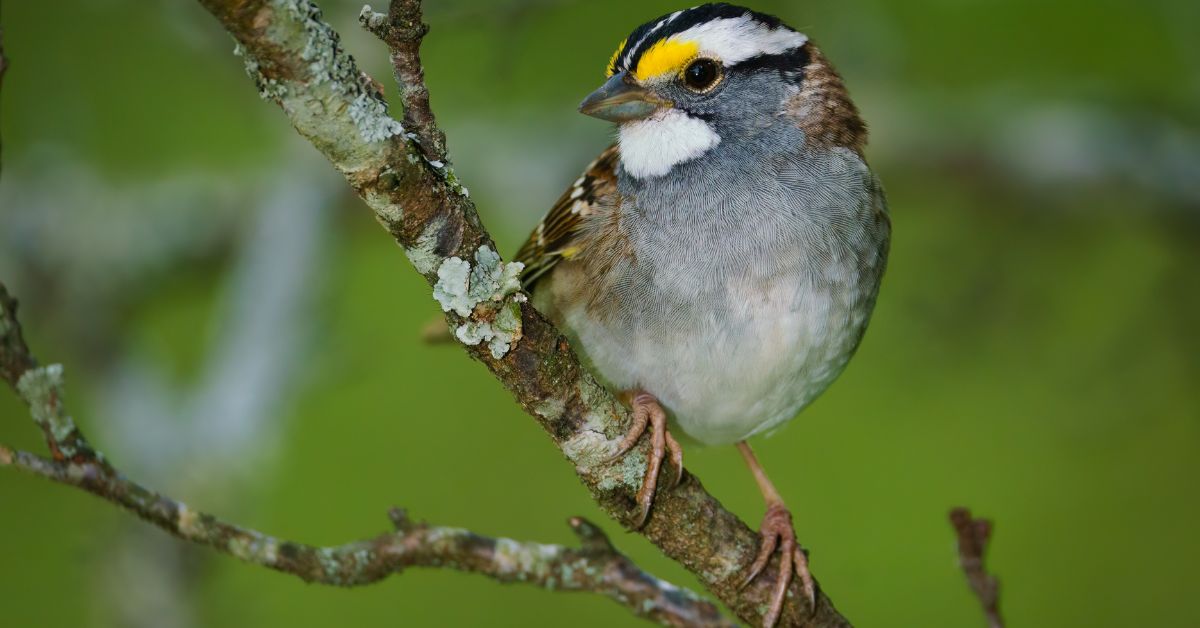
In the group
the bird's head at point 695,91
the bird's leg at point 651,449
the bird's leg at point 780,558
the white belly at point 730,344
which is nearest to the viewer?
the bird's leg at point 651,449

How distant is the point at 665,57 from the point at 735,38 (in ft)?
0.65

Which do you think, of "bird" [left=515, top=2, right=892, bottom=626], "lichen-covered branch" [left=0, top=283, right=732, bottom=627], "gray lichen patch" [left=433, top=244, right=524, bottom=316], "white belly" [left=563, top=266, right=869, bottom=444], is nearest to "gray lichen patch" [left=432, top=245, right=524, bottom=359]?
"gray lichen patch" [left=433, top=244, right=524, bottom=316]

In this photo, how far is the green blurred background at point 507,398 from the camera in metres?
4.05

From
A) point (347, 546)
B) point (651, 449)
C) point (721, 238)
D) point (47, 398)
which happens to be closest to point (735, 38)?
point (721, 238)

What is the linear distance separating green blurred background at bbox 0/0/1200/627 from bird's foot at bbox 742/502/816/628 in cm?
151

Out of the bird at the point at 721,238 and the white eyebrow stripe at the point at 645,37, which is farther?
the white eyebrow stripe at the point at 645,37

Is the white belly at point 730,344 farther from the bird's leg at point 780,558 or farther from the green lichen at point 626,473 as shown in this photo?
the green lichen at point 626,473

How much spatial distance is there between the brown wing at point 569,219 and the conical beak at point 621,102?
19 centimetres

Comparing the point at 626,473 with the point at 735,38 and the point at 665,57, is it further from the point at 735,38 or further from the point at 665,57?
the point at 735,38

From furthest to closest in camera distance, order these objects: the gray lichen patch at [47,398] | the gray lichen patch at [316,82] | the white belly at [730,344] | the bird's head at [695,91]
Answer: the bird's head at [695,91], the white belly at [730,344], the gray lichen patch at [47,398], the gray lichen patch at [316,82]

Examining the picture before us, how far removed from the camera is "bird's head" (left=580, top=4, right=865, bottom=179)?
264 cm

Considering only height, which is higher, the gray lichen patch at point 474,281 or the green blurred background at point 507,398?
the green blurred background at point 507,398

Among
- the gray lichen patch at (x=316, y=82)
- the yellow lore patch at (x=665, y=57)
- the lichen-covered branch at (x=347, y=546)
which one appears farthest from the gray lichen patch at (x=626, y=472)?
the yellow lore patch at (x=665, y=57)

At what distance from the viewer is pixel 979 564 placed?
221 cm
